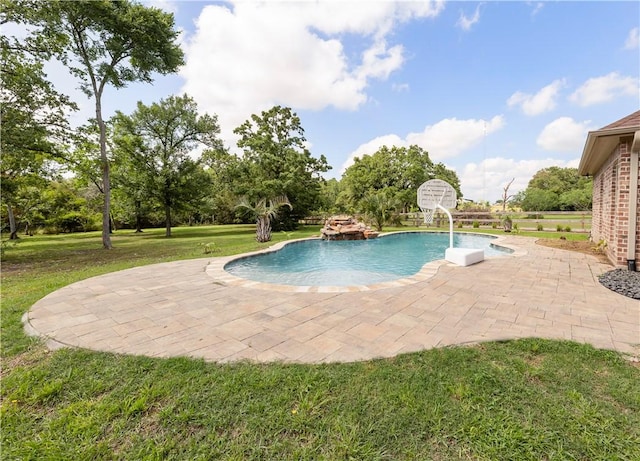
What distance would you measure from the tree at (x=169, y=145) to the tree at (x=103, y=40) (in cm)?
616

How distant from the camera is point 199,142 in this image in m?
18.1

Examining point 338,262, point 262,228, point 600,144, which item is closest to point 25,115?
point 262,228

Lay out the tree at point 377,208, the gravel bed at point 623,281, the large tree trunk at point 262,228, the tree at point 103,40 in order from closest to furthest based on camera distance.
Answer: the gravel bed at point 623,281 → the tree at point 103,40 → the large tree trunk at point 262,228 → the tree at point 377,208

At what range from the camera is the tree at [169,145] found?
16.1m

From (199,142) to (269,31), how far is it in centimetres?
1260

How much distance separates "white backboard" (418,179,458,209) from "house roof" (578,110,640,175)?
116 inches

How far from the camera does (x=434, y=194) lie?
7547 millimetres

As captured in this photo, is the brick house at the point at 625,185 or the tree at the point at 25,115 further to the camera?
the tree at the point at 25,115

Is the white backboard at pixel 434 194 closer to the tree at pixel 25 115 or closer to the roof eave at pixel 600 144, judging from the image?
the roof eave at pixel 600 144

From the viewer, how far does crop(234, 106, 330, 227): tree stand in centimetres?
1813

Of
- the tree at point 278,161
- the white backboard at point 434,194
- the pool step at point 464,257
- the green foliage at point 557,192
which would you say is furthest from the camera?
the green foliage at point 557,192

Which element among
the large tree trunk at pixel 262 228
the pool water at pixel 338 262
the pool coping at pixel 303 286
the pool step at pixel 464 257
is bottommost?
the pool water at pixel 338 262

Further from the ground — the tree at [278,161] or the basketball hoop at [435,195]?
the tree at [278,161]

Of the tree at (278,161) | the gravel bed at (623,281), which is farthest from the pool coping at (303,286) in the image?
the tree at (278,161)
